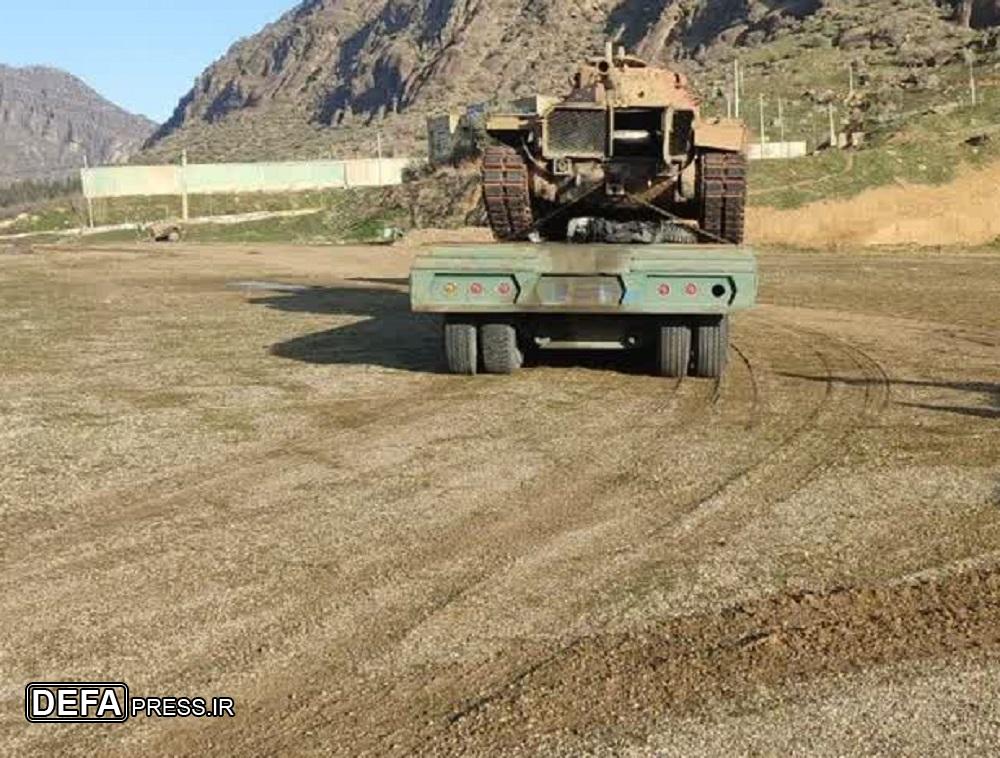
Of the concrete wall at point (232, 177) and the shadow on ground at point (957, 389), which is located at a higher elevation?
the concrete wall at point (232, 177)

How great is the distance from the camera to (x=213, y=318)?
52.2ft

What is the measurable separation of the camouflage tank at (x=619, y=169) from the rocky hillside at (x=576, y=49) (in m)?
54.0

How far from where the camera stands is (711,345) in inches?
409

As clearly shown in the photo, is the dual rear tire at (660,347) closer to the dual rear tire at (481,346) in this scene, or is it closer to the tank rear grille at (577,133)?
the dual rear tire at (481,346)

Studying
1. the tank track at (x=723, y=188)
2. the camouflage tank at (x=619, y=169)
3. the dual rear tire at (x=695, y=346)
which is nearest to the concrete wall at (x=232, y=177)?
the camouflage tank at (x=619, y=169)

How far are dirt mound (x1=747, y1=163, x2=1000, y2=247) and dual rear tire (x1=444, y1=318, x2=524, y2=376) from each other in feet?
75.2

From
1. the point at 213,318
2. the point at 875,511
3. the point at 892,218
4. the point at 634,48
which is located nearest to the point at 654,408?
the point at 875,511

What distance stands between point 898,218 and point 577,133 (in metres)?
23.4

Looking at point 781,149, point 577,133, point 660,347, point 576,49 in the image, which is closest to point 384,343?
point 577,133

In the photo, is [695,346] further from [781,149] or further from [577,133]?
[781,149]

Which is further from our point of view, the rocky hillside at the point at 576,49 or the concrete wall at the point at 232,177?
the rocky hillside at the point at 576,49

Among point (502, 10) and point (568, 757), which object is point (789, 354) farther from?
point (502, 10)

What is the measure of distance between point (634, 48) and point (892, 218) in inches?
4385

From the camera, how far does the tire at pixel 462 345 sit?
34.9ft
